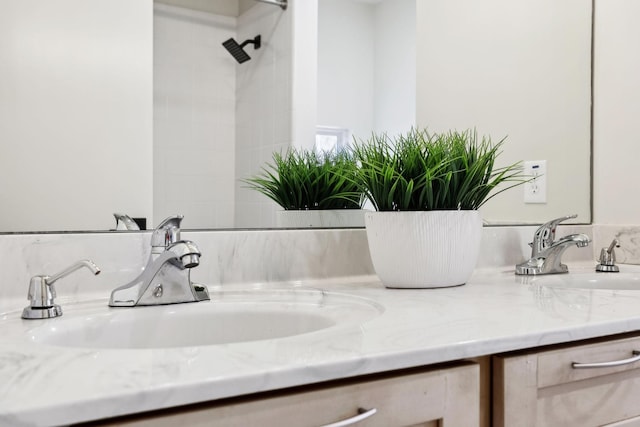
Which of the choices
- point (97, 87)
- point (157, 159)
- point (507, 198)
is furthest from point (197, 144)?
point (507, 198)

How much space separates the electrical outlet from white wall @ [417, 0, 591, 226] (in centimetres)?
2

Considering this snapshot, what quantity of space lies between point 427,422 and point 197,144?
71 cm

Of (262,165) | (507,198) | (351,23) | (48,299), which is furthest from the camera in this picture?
(507,198)

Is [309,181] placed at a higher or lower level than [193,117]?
lower

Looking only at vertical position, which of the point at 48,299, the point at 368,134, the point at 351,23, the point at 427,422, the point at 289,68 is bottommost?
the point at 427,422

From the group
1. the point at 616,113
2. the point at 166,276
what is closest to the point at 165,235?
the point at 166,276

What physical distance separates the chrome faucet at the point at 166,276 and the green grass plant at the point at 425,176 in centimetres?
44

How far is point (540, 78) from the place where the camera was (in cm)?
187

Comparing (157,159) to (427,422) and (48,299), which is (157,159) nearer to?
(48,299)

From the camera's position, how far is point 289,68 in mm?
1348

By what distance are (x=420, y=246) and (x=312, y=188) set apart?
0.30 meters

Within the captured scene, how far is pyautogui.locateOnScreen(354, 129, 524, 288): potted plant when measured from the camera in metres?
1.25

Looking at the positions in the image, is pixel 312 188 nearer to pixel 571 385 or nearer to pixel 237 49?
pixel 237 49

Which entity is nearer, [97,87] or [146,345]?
[146,345]
